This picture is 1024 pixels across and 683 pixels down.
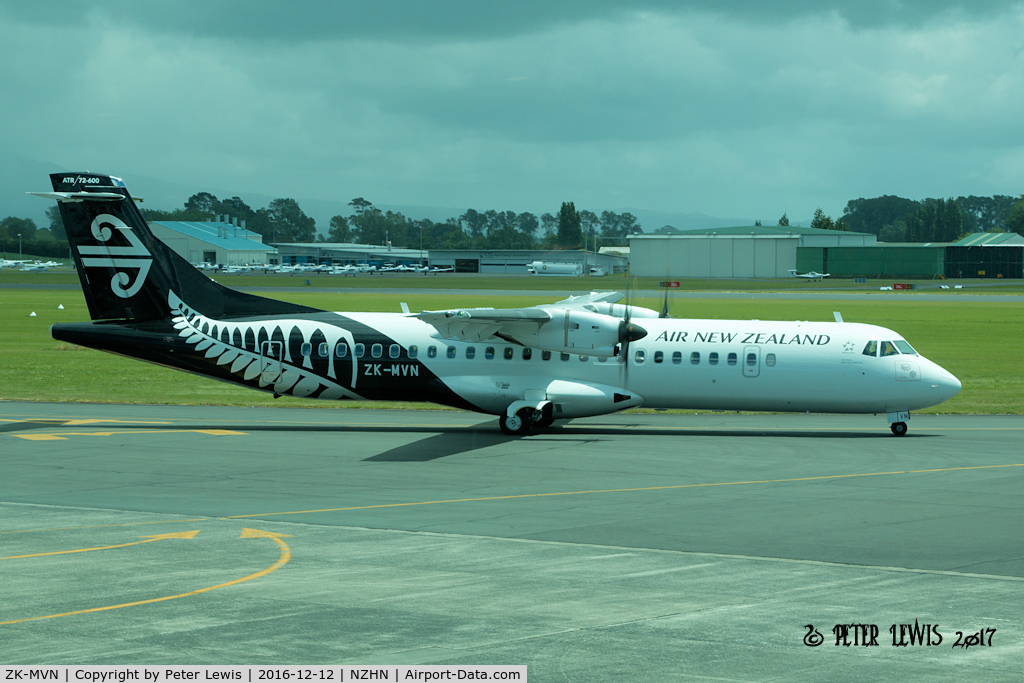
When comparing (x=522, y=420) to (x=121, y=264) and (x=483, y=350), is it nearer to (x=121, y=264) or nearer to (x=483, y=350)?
(x=483, y=350)

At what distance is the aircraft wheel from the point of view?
27.8 m

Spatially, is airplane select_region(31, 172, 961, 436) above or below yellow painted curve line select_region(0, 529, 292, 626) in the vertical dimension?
above

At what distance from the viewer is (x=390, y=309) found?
3273 inches

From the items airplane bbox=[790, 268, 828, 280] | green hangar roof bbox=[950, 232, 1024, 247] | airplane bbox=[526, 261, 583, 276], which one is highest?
green hangar roof bbox=[950, 232, 1024, 247]

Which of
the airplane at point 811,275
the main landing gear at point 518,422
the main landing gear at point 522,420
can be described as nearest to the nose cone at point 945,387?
the main landing gear at point 522,420

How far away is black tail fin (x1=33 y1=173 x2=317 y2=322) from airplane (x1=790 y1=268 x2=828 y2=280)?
15146 centimetres

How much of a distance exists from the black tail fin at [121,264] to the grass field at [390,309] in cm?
745

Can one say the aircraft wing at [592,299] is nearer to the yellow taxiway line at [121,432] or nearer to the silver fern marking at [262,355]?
the silver fern marking at [262,355]

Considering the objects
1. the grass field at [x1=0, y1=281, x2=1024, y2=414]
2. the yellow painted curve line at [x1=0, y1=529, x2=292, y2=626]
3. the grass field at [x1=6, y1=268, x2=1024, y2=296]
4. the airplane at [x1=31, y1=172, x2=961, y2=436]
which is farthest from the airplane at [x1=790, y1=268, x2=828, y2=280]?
the yellow painted curve line at [x1=0, y1=529, x2=292, y2=626]

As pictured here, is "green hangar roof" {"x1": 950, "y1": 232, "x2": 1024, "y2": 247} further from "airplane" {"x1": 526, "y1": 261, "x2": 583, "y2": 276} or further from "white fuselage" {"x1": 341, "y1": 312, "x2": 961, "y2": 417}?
"white fuselage" {"x1": 341, "y1": 312, "x2": 961, "y2": 417}

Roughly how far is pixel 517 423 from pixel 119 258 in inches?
491

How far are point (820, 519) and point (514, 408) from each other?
12071mm

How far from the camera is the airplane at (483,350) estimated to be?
2762cm

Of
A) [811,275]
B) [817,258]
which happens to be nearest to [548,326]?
[811,275]
